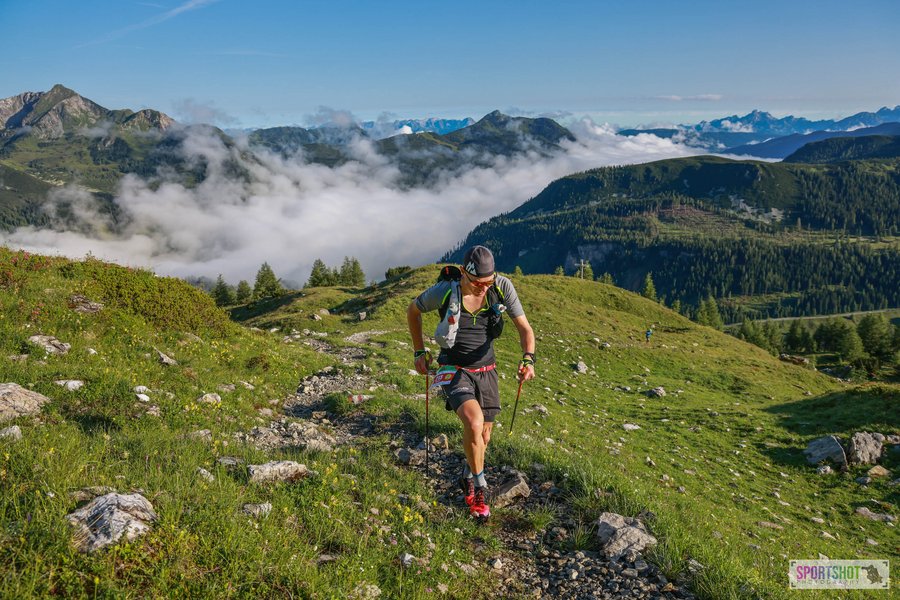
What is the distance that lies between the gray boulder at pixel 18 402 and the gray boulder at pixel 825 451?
24.2 m

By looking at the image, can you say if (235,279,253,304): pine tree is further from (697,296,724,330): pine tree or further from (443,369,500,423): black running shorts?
(443,369,500,423): black running shorts

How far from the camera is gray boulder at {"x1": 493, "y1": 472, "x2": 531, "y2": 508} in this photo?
303 inches

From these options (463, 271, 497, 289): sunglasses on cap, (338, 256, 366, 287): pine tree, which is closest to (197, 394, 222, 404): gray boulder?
(463, 271, 497, 289): sunglasses on cap

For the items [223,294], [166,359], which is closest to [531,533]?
[166,359]

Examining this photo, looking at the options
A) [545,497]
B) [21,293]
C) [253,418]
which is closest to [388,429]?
[253,418]

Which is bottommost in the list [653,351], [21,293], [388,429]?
[653,351]

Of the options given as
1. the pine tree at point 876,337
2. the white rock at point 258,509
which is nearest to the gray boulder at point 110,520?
the white rock at point 258,509

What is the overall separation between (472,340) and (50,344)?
11243 mm

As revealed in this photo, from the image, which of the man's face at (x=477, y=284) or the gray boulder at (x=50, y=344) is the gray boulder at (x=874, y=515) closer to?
the man's face at (x=477, y=284)

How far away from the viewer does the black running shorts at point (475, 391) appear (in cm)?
725

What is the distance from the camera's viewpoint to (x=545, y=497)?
7922 mm

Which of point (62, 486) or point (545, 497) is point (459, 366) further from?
point (62, 486)

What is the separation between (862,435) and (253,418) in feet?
73.0

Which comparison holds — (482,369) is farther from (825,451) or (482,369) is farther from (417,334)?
(825,451)
